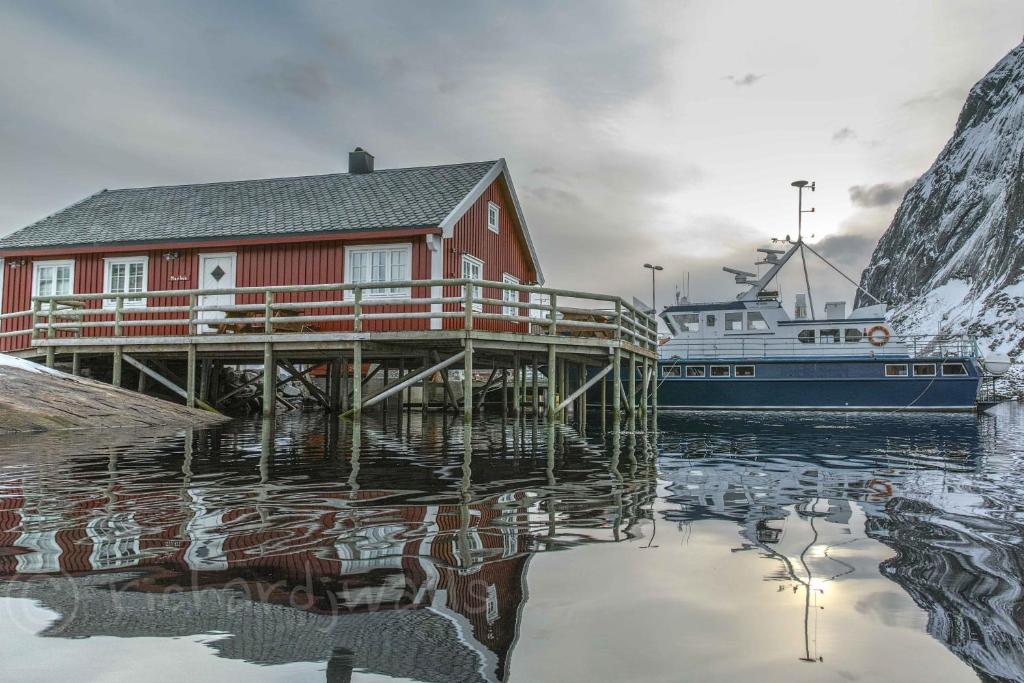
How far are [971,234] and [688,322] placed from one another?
321 ft

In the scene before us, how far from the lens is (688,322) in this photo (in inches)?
1126

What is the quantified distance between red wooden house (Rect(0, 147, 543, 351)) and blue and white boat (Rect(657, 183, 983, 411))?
29.8 ft

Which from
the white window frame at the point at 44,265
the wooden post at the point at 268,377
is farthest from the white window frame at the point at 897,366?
the white window frame at the point at 44,265

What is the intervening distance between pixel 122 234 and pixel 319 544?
59.1 ft

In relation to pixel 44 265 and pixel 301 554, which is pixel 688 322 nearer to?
pixel 44 265

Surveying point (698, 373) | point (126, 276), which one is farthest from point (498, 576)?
point (698, 373)

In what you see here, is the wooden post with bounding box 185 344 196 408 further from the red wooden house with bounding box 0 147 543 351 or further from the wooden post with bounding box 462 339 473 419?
the wooden post with bounding box 462 339 473 419

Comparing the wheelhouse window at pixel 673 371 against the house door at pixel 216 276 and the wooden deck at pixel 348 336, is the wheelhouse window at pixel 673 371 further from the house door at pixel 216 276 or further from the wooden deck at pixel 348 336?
the house door at pixel 216 276

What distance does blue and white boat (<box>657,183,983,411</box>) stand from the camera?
84.4 ft


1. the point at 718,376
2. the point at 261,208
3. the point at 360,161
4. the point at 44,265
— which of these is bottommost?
the point at 718,376

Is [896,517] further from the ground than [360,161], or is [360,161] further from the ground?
[360,161]

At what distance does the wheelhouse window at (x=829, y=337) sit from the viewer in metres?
27.0

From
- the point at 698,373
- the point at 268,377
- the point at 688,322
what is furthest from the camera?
the point at 688,322

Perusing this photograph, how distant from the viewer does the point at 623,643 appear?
2.52m
